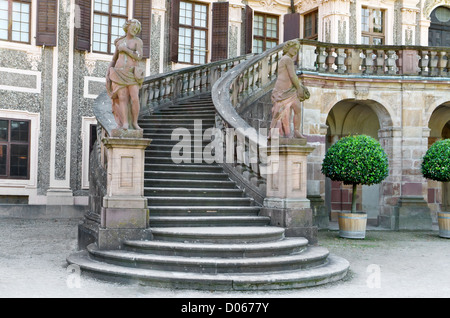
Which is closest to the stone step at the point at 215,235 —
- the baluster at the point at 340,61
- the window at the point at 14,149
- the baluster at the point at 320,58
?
the baluster at the point at 320,58

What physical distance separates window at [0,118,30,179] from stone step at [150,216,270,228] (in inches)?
327

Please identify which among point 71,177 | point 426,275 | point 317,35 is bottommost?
point 426,275

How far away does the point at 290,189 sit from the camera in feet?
30.1

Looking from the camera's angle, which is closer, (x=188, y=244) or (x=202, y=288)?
(x=202, y=288)

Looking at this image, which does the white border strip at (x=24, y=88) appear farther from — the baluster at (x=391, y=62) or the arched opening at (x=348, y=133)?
the baluster at (x=391, y=62)

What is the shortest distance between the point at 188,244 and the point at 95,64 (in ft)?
33.4

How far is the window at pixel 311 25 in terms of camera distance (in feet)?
64.1

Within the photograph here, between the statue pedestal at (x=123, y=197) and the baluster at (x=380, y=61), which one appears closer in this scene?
the statue pedestal at (x=123, y=197)

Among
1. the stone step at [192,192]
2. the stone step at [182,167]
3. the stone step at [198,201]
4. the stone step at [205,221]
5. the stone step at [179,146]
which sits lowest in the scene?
the stone step at [205,221]

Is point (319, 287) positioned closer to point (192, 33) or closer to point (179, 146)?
point (179, 146)

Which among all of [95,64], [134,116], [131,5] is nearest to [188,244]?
[134,116]

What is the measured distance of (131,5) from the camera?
56.1 feet

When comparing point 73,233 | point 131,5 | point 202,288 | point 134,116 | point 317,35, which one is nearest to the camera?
point 202,288
